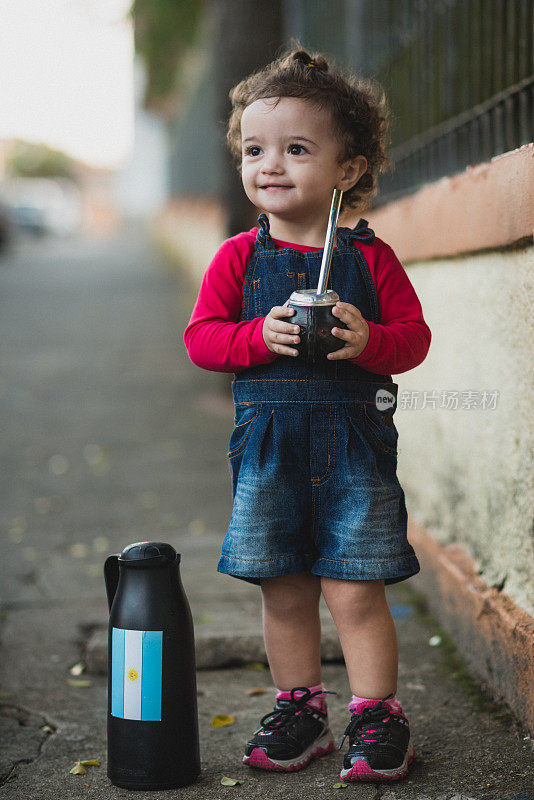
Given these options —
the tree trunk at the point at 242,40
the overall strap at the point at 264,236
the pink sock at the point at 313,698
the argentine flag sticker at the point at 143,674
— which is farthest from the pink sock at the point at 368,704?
the tree trunk at the point at 242,40

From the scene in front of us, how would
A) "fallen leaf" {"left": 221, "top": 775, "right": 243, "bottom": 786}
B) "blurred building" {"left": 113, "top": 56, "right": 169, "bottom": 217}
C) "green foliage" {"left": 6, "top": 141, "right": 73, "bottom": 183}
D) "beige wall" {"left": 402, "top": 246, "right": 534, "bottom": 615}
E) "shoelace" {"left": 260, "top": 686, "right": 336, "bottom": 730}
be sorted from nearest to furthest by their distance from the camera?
"fallen leaf" {"left": 221, "top": 775, "right": 243, "bottom": 786}, "shoelace" {"left": 260, "top": 686, "right": 336, "bottom": 730}, "beige wall" {"left": 402, "top": 246, "right": 534, "bottom": 615}, "blurred building" {"left": 113, "top": 56, "right": 169, "bottom": 217}, "green foliage" {"left": 6, "top": 141, "right": 73, "bottom": 183}

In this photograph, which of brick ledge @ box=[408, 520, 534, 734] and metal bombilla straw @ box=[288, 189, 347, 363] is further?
brick ledge @ box=[408, 520, 534, 734]

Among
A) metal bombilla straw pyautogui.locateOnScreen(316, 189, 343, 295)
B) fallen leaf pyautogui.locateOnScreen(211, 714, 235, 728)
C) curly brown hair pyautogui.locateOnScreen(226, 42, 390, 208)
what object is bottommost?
fallen leaf pyautogui.locateOnScreen(211, 714, 235, 728)

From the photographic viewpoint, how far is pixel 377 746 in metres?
2.32

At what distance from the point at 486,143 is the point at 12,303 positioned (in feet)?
34.0

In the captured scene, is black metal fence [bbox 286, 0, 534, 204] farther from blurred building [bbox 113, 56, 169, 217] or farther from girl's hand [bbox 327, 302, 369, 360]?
blurred building [bbox 113, 56, 169, 217]

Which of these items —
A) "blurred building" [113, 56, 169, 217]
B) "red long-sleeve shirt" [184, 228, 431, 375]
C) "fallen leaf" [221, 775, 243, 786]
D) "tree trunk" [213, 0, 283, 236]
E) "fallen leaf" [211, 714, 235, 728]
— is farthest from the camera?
"blurred building" [113, 56, 169, 217]

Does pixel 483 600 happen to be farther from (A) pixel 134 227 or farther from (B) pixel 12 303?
(A) pixel 134 227

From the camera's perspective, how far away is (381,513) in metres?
2.32

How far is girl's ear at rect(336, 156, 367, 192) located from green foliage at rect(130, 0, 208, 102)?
10.2 meters

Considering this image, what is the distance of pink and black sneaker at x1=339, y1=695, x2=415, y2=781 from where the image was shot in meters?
2.31

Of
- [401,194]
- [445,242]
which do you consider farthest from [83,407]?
[445,242]

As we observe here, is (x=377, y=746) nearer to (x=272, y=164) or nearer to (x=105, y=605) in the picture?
(x=272, y=164)

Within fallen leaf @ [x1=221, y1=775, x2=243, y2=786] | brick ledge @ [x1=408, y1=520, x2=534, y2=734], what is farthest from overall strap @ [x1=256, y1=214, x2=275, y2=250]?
fallen leaf @ [x1=221, y1=775, x2=243, y2=786]
